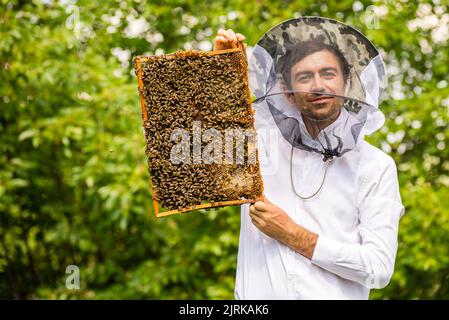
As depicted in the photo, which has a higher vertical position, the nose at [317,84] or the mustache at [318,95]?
the nose at [317,84]

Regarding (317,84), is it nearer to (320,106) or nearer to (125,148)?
(320,106)

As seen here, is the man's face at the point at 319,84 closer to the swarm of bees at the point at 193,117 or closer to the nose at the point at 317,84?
the nose at the point at 317,84

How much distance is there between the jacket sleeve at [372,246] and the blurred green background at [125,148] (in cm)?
165

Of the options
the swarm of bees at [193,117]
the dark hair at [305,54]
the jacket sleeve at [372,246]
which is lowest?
the jacket sleeve at [372,246]

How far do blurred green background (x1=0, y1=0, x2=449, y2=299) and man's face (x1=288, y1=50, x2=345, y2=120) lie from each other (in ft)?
5.27

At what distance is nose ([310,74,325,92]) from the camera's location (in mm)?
1943

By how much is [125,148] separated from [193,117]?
146 centimetres

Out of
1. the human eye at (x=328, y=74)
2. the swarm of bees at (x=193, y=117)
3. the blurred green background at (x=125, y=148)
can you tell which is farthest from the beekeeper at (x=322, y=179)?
the blurred green background at (x=125, y=148)

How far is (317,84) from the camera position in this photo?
6.40 feet

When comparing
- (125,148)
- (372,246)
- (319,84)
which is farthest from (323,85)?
(125,148)

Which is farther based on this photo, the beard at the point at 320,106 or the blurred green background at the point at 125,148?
the blurred green background at the point at 125,148

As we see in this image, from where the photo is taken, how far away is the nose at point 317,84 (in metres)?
1.94

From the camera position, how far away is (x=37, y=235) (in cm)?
422

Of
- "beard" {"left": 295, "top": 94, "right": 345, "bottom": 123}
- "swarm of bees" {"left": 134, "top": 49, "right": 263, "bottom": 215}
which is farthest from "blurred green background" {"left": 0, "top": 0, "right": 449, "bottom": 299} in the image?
"beard" {"left": 295, "top": 94, "right": 345, "bottom": 123}
